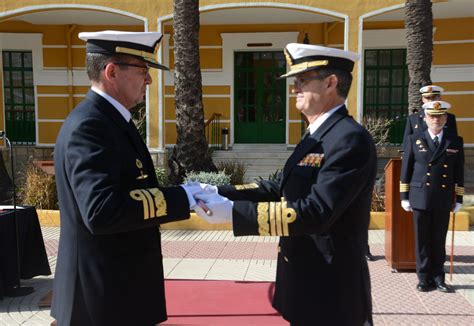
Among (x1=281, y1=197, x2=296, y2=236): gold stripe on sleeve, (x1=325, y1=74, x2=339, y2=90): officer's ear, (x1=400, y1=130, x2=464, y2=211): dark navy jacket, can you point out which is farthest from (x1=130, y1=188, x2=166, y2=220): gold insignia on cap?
(x1=400, y1=130, x2=464, y2=211): dark navy jacket

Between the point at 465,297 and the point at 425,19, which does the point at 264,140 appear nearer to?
the point at 425,19

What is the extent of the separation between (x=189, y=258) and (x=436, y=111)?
359cm

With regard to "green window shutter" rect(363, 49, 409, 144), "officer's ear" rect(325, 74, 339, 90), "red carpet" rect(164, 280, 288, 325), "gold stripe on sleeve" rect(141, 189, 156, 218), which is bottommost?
"red carpet" rect(164, 280, 288, 325)

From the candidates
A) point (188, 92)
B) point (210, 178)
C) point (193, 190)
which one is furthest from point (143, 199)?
point (188, 92)

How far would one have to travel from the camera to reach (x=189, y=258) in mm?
6059

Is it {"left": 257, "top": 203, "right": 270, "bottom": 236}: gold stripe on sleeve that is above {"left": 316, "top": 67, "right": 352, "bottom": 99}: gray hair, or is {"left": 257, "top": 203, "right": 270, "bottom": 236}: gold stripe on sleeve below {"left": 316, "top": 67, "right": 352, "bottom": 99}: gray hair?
below

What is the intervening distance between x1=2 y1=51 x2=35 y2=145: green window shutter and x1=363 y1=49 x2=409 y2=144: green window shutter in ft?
36.3

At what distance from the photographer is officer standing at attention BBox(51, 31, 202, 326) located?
171cm

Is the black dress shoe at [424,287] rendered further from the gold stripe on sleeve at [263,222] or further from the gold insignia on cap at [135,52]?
the gold insignia on cap at [135,52]

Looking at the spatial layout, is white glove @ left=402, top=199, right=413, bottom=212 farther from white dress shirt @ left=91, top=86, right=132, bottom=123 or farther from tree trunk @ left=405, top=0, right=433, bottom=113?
white dress shirt @ left=91, top=86, right=132, bottom=123

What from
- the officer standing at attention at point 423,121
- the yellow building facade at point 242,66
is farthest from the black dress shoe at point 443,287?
the yellow building facade at point 242,66

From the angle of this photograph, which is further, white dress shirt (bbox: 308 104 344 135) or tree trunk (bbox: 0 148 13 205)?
tree trunk (bbox: 0 148 13 205)

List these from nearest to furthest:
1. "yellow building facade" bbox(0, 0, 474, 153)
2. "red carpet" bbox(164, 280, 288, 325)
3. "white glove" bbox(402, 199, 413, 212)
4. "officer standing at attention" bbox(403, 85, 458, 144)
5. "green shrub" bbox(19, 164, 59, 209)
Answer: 1. "red carpet" bbox(164, 280, 288, 325)
2. "white glove" bbox(402, 199, 413, 212)
3. "officer standing at attention" bbox(403, 85, 458, 144)
4. "green shrub" bbox(19, 164, 59, 209)
5. "yellow building facade" bbox(0, 0, 474, 153)

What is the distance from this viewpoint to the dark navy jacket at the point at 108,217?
5.58 feet
